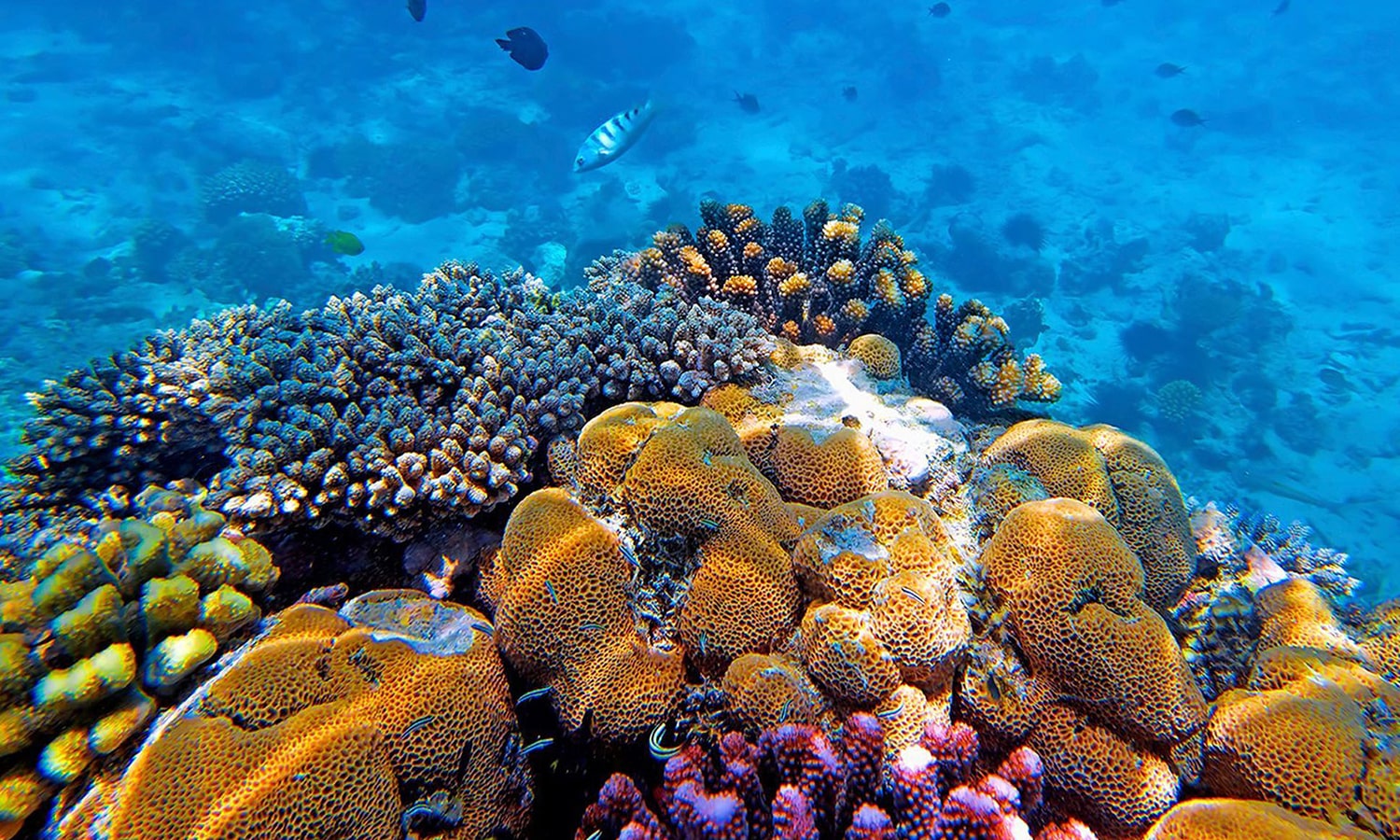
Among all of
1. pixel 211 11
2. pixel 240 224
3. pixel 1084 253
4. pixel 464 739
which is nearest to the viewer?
pixel 464 739

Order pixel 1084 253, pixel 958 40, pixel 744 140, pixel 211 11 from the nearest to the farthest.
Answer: pixel 1084 253 < pixel 744 140 < pixel 211 11 < pixel 958 40

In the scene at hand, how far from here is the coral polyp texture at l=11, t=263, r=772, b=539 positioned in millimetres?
2945

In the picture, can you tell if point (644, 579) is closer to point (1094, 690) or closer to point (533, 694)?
point (533, 694)

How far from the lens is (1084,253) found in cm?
2309

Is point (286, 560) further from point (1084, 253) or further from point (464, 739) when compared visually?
point (1084, 253)

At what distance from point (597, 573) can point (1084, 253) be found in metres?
26.5

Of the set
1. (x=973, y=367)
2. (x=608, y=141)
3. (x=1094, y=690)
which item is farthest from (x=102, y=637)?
(x=608, y=141)

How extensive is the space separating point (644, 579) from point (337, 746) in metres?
1.25

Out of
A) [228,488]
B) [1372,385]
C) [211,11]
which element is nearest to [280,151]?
[211,11]

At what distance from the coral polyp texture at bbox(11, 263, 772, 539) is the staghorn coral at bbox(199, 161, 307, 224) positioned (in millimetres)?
21845

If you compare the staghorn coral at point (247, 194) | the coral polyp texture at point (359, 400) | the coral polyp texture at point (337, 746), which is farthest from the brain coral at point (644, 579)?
the staghorn coral at point (247, 194)

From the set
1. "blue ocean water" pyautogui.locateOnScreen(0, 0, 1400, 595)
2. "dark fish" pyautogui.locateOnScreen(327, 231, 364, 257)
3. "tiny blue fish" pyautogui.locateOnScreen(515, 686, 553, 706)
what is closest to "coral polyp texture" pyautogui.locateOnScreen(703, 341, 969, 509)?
"tiny blue fish" pyautogui.locateOnScreen(515, 686, 553, 706)

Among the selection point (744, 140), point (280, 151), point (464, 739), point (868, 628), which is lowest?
point (280, 151)

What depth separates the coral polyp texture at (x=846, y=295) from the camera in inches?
184
